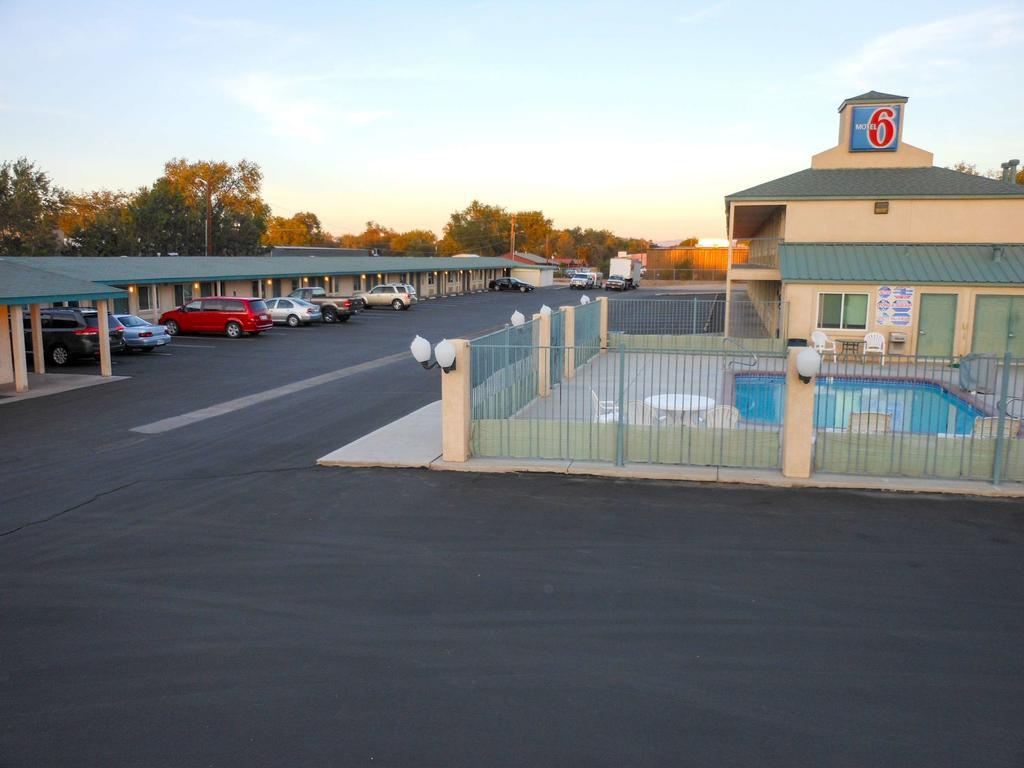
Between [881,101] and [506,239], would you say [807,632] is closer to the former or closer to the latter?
[881,101]

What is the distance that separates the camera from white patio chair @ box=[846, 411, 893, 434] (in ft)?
38.4

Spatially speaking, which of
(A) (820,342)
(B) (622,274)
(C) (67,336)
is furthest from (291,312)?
(B) (622,274)

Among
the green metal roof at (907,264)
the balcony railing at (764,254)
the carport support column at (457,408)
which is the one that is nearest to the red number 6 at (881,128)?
the green metal roof at (907,264)

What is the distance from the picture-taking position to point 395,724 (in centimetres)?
556

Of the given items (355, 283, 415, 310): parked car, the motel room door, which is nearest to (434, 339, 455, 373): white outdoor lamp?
the motel room door

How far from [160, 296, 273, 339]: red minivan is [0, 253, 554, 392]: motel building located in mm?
1438

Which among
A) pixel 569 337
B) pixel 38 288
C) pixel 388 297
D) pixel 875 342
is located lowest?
pixel 875 342

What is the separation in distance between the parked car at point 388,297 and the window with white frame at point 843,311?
30.2 meters

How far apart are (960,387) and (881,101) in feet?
48.4

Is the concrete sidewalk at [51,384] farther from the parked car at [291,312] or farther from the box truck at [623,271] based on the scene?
the box truck at [623,271]

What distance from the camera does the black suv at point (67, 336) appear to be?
2503 centimetres

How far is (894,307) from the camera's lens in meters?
25.6

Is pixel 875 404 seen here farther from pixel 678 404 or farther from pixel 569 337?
pixel 569 337

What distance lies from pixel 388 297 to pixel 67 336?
89.2 feet
